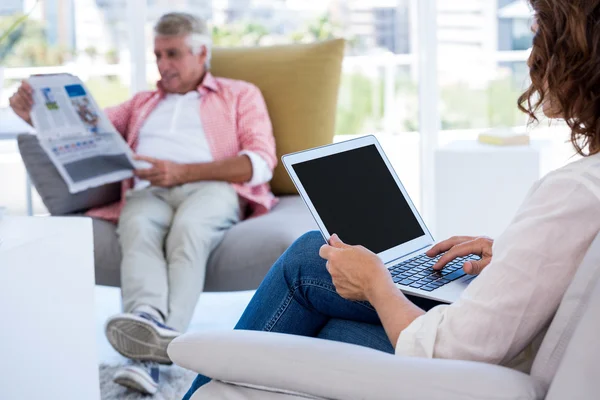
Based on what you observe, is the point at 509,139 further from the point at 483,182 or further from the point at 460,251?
the point at 460,251

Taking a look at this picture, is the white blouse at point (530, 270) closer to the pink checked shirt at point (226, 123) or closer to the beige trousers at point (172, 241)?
the beige trousers at point (172, 241)

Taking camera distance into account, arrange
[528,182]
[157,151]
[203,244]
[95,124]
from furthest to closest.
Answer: [528,182] < [157,151] < [95,124] < [203,244]

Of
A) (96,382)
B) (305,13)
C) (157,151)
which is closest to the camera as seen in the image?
(96,382)

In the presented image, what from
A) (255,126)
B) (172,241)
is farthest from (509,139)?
(172,241)

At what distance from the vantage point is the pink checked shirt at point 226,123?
2.88m

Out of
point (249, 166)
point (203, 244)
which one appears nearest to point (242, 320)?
point (203, 244)

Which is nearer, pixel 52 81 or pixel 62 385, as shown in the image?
pixel 62 385

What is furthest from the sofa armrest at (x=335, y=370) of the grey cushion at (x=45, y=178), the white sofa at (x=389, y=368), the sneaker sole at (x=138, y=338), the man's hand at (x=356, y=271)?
the grey cushion at (x=45, y=178)

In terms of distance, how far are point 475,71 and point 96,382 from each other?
2.60 meters

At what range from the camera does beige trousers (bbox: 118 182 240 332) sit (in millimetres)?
2418

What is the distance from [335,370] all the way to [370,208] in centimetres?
63

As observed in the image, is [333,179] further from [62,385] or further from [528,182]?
[528,182]

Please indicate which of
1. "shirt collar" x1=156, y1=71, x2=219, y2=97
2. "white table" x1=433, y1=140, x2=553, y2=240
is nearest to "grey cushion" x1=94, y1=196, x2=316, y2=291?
"shirt collar" x1=156, y1=71, x2=219, y2=97

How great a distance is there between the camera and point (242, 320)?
1.61 m
